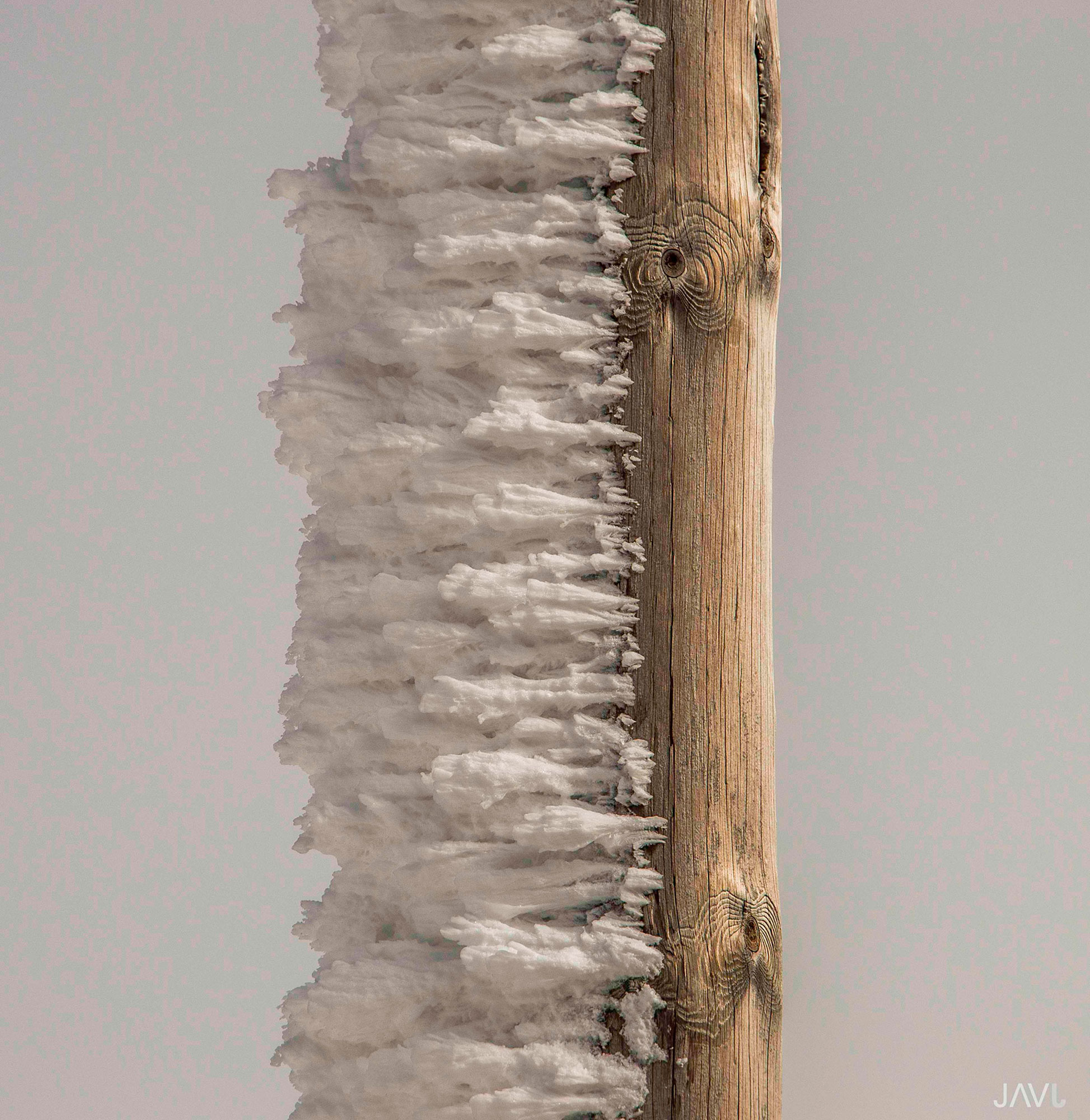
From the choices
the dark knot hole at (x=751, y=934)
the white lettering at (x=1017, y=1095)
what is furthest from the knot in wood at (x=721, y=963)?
the white lettering at (x=1017, y=1095)

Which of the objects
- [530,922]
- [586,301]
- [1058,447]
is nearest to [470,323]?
[586,301]

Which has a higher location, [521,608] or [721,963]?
[521,608]

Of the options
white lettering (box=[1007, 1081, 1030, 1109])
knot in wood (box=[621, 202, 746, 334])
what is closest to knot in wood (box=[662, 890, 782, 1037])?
knot in wood (box=[621, 202, 746, 334])

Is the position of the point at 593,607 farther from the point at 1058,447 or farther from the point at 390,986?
the point at 1058,447

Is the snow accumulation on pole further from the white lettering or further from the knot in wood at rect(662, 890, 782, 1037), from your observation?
the white lettering

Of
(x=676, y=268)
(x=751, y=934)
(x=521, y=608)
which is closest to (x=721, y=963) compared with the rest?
(x=751, y=934)

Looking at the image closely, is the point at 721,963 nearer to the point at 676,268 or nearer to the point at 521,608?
the point at 521,608
